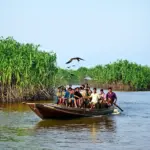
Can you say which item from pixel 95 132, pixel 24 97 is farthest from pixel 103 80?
pixel 95 132

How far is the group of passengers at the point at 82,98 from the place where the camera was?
20.0 meters

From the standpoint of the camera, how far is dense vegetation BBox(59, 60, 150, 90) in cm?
6234

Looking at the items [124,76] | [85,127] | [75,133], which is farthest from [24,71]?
[124,76]

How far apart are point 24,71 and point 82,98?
10959 mm

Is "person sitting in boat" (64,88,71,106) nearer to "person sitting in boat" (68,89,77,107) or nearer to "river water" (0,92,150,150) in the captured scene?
"person sitting in boat" (68,89,77,107)

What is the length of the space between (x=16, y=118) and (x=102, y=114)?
4539mm

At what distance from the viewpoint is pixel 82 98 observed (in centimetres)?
2092

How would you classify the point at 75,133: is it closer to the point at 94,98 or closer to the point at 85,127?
the point at 85,127

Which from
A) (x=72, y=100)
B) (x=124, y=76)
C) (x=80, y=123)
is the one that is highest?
(x=124, y=76)

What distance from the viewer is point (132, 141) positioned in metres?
→ 13.8

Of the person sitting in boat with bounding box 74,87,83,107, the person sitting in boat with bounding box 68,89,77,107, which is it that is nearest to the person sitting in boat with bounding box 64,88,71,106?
the person sitting in boat with bounding box 68,89,77,107

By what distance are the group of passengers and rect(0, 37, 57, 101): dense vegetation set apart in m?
8.95

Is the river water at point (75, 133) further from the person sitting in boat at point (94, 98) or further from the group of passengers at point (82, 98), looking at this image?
the group of passengers at point (82, 98)

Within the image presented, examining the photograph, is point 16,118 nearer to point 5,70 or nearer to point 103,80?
point 5,70
